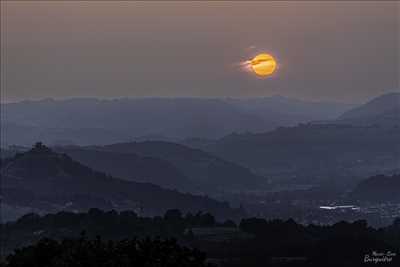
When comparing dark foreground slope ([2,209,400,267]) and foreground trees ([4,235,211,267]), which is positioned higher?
dark foreground slope ([2,209,400,267])

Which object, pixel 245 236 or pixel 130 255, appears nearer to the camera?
pixel 130 255

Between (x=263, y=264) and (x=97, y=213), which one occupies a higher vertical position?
(x=97, y=213)

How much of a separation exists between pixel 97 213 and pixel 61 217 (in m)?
8.20

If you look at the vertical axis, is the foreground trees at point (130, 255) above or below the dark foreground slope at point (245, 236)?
below

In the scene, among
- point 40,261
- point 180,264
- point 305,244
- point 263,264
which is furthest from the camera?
point 305,244

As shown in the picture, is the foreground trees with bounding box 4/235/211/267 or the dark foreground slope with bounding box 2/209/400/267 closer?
the foreground trees with bounding box 4/235/211/267

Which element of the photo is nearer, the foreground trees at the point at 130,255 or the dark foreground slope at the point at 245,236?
the foreground trees at the point at 130,255

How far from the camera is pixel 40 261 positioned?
140 ft

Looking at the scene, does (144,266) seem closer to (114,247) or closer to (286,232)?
(114,247)

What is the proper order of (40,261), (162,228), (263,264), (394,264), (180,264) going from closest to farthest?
1. (180,264)
2. (40,261)
3. (394,264)
4. (263,264)
5. (162,228)

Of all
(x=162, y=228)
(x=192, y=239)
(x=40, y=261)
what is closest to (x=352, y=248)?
(x=192, y=239)

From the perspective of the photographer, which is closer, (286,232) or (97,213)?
(286,232)

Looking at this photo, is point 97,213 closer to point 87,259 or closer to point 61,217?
point 61,217

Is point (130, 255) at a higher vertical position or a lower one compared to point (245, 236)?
lower
